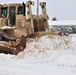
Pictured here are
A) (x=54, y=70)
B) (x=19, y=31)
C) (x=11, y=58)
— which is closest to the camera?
(x=54, y=70)

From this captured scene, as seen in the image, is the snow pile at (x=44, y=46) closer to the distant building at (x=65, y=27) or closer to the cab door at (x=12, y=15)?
the cab door at (x=12, y=15)

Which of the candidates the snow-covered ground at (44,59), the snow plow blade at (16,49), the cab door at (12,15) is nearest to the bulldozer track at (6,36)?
the cab door at (12,15)

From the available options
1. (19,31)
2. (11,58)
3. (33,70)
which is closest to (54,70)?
(33,70)

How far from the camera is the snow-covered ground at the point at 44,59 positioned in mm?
7163

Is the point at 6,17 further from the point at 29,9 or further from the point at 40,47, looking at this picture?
the point at 40,47

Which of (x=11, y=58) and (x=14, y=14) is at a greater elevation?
(x=14, y=14)

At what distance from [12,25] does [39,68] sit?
692 centimetres

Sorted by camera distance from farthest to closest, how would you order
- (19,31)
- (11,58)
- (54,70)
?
(19,31) < (11,58) < (54,70)

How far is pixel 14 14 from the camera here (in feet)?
46.5

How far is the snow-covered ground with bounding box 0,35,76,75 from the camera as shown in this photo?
23.5ft

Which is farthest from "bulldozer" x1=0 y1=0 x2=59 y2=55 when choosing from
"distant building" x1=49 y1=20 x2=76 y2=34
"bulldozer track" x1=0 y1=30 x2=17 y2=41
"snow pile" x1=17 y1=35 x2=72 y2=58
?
"distant building" x1=49 y1=20 x2=76 y2=34

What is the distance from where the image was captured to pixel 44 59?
30.8 ft

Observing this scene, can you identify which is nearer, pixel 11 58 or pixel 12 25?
pixel 11 58

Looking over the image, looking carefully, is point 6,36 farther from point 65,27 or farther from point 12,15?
point 65,27
